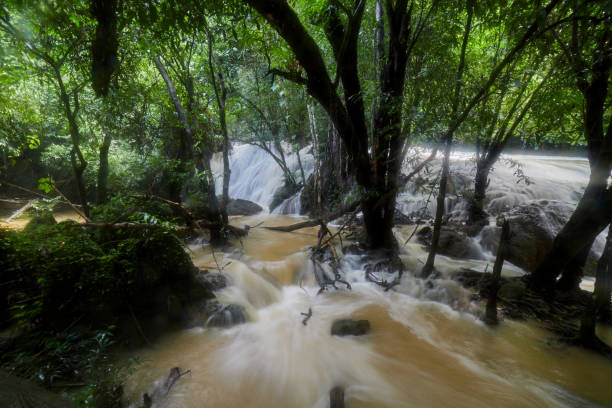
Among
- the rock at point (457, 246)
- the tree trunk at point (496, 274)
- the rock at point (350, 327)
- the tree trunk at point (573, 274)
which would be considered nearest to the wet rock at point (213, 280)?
the rock at point (350, 327)

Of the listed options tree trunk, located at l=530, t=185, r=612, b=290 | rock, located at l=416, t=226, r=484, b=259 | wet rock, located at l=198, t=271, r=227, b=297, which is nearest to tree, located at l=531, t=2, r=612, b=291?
tree trunk, located at l=530, t=185, r=612, b=290

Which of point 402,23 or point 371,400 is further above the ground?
point 402,23

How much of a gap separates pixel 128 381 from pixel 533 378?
4.59 meters

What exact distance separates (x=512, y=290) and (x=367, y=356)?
10.3ft

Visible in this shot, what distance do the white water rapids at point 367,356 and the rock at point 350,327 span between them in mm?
87

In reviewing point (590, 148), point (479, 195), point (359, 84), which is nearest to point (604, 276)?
point (590, 148)

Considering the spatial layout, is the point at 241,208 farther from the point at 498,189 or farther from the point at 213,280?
the point at 498,189

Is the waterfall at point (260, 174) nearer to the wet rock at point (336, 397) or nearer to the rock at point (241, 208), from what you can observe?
the rock at point (241, 208)

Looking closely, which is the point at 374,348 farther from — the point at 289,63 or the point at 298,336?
the point at 289,63

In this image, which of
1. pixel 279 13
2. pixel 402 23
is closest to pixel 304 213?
pixel 402 23

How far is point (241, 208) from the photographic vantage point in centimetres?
1312

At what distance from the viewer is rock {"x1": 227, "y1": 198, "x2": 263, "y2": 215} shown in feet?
42.4

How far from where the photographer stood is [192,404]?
2.61 meters

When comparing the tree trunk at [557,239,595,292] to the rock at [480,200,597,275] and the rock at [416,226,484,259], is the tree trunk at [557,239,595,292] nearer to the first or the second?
the rock at [480,200,597,275]
